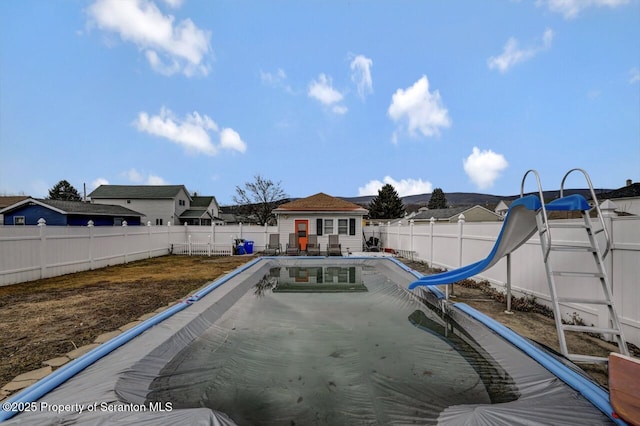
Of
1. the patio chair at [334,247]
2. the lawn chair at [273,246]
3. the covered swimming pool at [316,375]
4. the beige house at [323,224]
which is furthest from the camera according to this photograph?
the beige house at [323,224]

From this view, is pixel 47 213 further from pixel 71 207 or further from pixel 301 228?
pixel 301 228

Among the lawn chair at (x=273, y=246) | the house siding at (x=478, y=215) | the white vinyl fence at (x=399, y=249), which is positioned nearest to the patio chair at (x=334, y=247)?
the lawn chair at (x=273, y=246)

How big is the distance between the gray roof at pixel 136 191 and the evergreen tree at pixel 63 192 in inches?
672

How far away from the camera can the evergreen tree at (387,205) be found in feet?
150

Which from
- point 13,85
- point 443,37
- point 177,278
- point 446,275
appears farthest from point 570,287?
point 13,85

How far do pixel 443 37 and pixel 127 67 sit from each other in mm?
14371

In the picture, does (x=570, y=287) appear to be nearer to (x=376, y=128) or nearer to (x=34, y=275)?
(x=34, y=275)

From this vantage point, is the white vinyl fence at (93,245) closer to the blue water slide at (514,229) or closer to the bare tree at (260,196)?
the blue water slide at (514,229)

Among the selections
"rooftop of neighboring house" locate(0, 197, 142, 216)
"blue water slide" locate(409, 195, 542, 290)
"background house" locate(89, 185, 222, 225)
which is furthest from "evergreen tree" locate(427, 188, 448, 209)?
"blue water slide" locate(409, 195, 542, 290)

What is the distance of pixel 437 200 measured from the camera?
62.6 metres

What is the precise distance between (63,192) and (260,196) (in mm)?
33509

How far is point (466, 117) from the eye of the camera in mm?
15688

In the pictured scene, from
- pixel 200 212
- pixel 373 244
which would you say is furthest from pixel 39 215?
pixel 373 244

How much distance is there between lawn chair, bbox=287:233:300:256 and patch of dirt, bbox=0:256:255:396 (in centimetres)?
547
